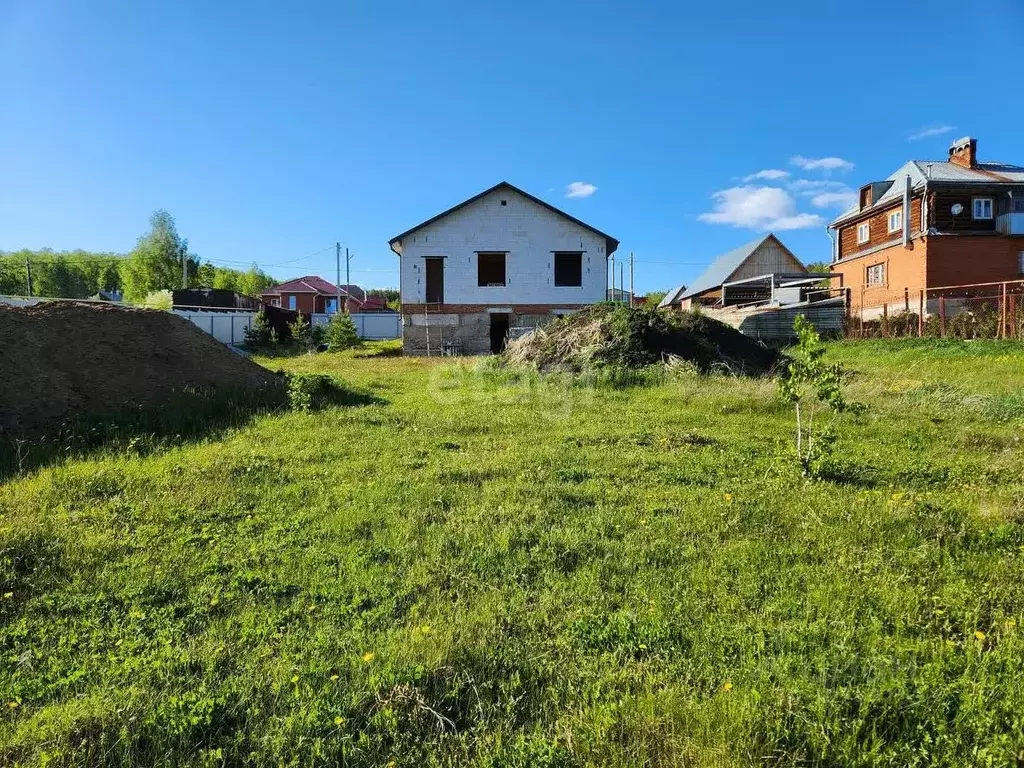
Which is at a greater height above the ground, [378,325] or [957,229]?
[957,229]

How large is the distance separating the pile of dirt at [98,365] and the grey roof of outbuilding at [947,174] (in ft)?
94.1

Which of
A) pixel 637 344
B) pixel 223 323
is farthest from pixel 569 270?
pixel 223 323

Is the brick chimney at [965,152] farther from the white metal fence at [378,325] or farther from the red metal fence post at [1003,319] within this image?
the white metal fence at [378,325]

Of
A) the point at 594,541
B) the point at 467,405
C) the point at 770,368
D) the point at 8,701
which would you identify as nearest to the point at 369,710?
the point at 8,701

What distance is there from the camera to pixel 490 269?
26.0 metres

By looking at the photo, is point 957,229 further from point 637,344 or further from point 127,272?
point 127,272

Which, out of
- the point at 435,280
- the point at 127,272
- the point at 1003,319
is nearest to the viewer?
the point at 1003,319

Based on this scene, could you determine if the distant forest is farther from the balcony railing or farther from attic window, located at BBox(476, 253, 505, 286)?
the balcony railing

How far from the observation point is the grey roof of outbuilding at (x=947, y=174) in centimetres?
2578

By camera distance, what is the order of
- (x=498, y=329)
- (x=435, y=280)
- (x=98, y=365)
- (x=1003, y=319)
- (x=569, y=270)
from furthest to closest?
(x=498, y=329), (x=435, y=280), (x=569, y=270), (x=1003, y=319), (x=98, y=365)

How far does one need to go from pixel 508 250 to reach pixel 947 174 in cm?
1998

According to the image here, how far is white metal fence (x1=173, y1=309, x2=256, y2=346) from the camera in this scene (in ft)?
99.7

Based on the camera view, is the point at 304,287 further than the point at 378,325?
Yes

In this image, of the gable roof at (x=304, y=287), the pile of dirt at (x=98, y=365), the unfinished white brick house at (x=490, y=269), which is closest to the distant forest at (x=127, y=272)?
the gable roof at (x=304, y=287)
